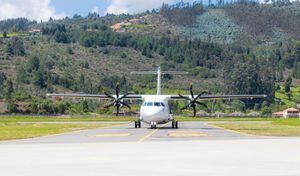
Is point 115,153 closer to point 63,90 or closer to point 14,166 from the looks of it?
point 14,166

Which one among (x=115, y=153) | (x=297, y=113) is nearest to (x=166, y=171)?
(x=115, y=153)

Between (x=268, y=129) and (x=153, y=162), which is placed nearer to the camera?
(x=153, y=162)

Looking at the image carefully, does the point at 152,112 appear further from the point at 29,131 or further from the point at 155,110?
the point at 29,131

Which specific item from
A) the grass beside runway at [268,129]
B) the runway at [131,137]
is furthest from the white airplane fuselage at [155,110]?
the runway at [131,137]

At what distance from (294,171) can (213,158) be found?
14.6 feet

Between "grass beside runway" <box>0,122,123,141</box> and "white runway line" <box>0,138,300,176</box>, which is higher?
"white runway line" <box>0,138,300,176</box>

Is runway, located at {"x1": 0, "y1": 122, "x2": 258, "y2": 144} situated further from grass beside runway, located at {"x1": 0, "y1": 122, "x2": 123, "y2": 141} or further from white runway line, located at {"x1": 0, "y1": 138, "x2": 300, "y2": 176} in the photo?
white runway line, located at {"x1": 0, "y1": 138, "x2": 300, "y2": 176}

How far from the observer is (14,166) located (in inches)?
717

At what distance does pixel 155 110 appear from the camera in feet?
170

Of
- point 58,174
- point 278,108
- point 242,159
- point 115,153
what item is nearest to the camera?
point 58,174

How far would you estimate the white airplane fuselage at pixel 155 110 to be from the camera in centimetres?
5184

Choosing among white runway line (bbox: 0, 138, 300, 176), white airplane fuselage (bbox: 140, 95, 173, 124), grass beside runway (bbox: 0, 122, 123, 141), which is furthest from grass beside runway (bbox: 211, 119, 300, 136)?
white runway line (bbox: 0, 138, 300, 176)

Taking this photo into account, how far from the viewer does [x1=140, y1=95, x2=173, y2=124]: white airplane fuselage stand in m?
51.8

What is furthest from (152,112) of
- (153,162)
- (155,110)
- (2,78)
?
(2,78)
